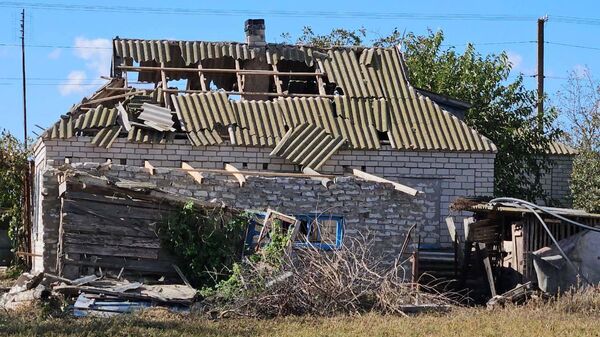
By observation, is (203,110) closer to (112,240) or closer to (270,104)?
(270,104)

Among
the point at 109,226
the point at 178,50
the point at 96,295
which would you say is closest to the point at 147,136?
the point at 178,50

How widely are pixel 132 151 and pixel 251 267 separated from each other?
5768 mm

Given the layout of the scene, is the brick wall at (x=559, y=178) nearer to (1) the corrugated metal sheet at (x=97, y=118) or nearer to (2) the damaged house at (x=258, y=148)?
(2) the damaged house at (x=258, y=148)

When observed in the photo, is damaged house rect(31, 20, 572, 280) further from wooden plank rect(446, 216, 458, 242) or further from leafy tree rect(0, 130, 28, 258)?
leafy tree rect(0, 130, 28, 258)

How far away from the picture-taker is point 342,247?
51.6 ft

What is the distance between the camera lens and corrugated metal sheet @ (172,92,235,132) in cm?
2048

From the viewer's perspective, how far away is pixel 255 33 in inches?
917

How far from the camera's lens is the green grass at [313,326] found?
39.6 ft

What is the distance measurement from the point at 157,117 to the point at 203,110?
1087mm

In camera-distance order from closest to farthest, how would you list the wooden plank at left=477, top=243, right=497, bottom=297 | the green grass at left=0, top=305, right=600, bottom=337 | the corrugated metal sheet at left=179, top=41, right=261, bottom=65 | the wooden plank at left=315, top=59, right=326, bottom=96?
the green grass at left=0, top=305, right=600, bottom=337 → the wooden plank at left=477, top=243, right=497, bottom=297 → the wooden plank at left=315, top=59, right=326, bottom=96 → the corrugated metal sheet at left=179, top=41, right=261, bottom=65

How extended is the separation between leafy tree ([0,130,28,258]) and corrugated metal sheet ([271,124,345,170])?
742 centimetres

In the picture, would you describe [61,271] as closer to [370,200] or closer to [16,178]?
[370,200]

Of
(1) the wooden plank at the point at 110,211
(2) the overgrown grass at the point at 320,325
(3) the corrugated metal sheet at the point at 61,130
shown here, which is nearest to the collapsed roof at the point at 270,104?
(3) the corrugated metal sheet at the point at 61,130

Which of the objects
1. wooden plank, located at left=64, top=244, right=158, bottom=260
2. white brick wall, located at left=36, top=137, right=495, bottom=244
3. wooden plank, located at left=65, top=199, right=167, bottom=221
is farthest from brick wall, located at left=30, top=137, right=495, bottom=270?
wooden plank, located at left=64, top=244, right=158, bottom=260
